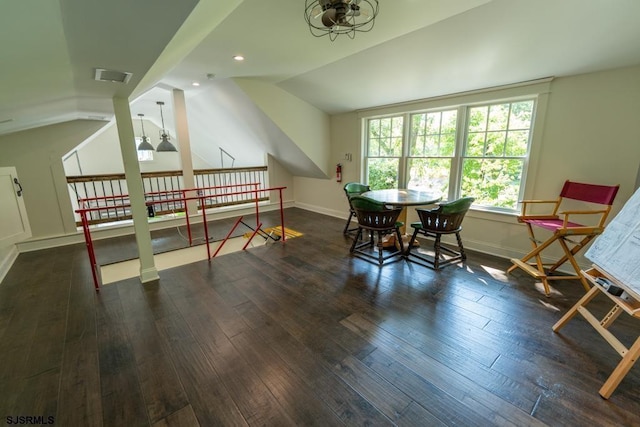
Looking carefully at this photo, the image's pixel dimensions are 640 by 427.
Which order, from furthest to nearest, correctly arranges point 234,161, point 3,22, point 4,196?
point 234,161 → point 4,196 → point 3,22

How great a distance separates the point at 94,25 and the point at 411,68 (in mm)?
3312

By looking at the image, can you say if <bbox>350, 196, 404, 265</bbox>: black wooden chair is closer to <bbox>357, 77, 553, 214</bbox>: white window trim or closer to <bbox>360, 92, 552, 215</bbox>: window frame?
<bbox>360, 92, 552, 215</bbox>: window frame

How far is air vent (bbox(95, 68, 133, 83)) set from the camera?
1933 mm

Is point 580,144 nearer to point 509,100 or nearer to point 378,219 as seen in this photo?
point 509,100

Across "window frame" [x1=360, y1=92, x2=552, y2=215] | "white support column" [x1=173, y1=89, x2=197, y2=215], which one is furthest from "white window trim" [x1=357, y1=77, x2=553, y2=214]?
"white support column" [x1=173, y1=89, x2=197, y2=215]

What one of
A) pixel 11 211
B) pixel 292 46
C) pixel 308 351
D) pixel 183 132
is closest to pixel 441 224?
pixel 308 351

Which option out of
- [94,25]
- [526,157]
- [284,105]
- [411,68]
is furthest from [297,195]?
[94,25]

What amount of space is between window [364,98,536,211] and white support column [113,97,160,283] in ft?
12.9

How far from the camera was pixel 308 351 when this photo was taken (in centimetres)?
197

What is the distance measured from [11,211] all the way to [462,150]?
637cm

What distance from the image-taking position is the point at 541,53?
8.88 ft

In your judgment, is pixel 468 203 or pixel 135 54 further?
pixel 468 203

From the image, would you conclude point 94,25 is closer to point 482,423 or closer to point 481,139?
point 482,423

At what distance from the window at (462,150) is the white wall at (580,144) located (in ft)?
0.67
